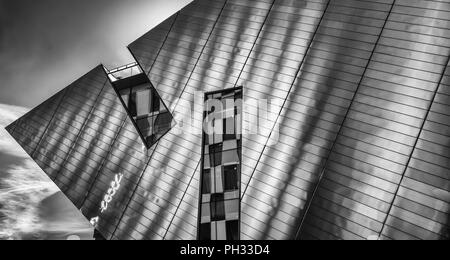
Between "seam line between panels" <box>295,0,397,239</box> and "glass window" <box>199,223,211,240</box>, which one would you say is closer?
"seam line between panels" <box>295,0,397,239</box>

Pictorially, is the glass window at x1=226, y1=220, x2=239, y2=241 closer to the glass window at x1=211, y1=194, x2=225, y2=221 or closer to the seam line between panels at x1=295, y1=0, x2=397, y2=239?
the glass window at x1=211, y1=194, x2=225, y2=221

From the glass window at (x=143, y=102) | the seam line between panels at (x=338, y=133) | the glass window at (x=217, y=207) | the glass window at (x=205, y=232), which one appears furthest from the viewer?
the glass window at (x=143, y=102)

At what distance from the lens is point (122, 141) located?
23750 mm

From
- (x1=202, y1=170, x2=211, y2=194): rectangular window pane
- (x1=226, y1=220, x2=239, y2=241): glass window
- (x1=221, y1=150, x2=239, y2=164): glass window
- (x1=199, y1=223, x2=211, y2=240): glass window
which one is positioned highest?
(x1=221, y1=150, x2=239, y2=164): glass window

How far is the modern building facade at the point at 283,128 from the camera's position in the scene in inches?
643

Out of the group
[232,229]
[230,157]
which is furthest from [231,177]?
[232,229]

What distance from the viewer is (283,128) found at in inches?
755

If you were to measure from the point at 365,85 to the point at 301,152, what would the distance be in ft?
14.9

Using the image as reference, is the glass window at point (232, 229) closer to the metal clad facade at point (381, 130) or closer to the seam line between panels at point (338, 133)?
the seam line between panels at point (338, 133)

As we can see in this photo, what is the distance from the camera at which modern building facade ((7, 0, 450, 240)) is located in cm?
1633

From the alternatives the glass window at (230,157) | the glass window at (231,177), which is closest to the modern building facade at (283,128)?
the glass window at (231,177)

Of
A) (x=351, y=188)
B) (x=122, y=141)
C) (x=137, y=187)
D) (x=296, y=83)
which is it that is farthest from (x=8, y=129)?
(x=351, y=188)

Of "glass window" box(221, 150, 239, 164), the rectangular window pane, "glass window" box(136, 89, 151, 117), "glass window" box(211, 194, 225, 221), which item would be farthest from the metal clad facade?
"glass window" box(136, 89, 151, 117)

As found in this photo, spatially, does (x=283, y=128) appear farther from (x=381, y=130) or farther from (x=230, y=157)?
(x=381, y=130)
